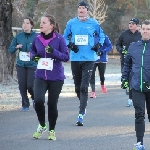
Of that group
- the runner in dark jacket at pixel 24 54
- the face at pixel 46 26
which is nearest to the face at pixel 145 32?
the face at pixel 46 26

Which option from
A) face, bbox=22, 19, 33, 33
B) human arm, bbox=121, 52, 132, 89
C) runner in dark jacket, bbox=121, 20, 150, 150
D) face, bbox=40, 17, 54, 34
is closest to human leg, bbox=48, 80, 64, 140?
face, bbox=40, 17, 54, 34

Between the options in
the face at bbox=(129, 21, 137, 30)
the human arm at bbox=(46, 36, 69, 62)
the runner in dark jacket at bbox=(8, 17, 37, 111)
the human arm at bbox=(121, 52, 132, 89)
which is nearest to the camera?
the human arm at bbox=(121, 52, 132, 89)

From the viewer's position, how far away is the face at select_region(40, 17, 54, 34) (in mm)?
9195

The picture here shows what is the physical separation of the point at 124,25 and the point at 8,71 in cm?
3919

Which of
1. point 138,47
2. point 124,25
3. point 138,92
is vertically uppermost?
point 138,47

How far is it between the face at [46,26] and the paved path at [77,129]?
62.8 inches

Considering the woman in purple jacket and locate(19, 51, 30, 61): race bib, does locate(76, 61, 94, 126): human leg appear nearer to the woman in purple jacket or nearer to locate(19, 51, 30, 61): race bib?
the woman in purple jacket

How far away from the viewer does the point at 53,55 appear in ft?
30.0

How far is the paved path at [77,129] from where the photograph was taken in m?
8.88

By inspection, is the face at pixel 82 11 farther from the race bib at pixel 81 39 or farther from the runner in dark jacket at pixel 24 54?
the runner in dark jacket at pixel 24 54

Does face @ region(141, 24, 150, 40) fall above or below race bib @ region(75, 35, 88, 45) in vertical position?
above

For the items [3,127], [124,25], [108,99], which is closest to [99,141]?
[3,127]

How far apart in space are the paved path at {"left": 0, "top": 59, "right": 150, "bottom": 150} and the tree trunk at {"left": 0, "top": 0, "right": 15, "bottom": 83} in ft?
17.5

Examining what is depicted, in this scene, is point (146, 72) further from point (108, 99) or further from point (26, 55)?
point (108, 99)
